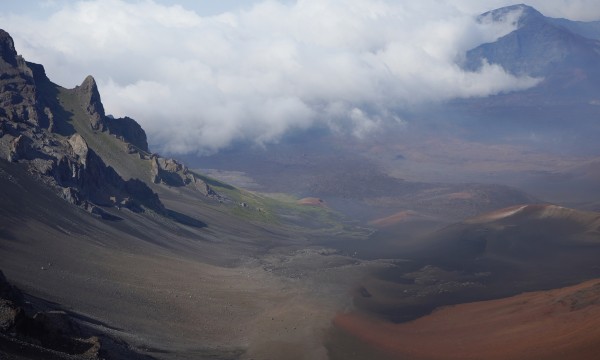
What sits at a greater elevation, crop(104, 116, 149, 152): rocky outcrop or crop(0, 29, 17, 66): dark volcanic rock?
crop(0, 29, 17, 66): dark volcanic rock

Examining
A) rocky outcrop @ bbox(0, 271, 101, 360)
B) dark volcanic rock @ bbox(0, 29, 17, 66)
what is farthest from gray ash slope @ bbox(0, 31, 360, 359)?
dark volcanic rock @ bbox(0, 29, 17, 66)

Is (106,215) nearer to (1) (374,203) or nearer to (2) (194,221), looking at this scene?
(2) (194,221)

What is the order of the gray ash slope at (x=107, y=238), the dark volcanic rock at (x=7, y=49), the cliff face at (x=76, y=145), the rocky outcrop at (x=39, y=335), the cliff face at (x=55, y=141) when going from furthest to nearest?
the dark volcanic rock at (x=7, y=49) → the cliff face at (x=76, y=145) → the cliff face at (x=55, y=141) → the gray ash slope at (x=107, y=238) → the rocky outcrop at (x=39, y=335)

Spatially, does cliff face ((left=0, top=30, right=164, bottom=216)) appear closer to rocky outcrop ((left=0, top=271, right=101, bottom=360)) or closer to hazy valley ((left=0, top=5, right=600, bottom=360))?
hazy valley ((left=0, top=5, right=600, bottom=360))

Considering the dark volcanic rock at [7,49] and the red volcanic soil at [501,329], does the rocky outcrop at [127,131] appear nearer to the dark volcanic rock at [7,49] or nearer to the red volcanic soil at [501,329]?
A: the dark volcanic rock at [7,49]

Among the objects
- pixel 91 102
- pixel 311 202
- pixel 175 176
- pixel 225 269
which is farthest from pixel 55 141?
pixel 311 202

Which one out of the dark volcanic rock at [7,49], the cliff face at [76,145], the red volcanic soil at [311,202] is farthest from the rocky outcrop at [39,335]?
the red volcanic soil at [311,202]

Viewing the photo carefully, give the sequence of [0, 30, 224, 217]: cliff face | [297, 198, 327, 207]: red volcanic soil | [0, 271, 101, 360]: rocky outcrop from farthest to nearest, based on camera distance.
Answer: [297, 198, 327, 207]: red volcanic soil < [0, 30, 224, 217]: cliff face < [0, 271, 101, 360]: rocky outcrop

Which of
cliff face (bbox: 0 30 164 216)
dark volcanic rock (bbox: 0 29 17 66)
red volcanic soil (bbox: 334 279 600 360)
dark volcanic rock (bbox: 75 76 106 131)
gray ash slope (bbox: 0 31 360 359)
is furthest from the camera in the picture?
dark volcanic rock (bbox: 75 76 106 131)

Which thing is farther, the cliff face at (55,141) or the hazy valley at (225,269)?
the cliff face at (55,141)

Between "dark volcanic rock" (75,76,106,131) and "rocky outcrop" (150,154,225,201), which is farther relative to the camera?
"dark volcanic rock" (75,76,106,131)
